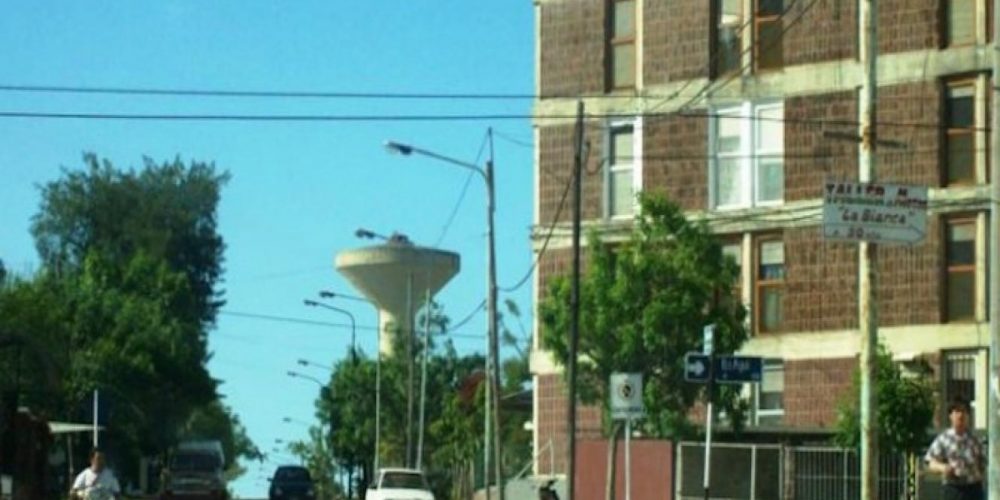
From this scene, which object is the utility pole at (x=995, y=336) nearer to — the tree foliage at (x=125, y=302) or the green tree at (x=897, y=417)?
the green tree at (x=897, y=417)

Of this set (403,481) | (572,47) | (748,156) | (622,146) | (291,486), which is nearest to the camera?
(748,156)

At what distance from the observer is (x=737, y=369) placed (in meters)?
32.2

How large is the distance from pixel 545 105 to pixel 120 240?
52997 mm

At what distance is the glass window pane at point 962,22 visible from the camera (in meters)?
50.0

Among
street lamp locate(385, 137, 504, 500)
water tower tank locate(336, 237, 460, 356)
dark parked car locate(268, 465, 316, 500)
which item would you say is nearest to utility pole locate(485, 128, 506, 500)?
street lamp locate(385, 137, 504, 500)

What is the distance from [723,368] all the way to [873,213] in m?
7.20

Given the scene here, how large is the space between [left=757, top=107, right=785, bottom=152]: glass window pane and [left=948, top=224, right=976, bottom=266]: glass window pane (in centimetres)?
503

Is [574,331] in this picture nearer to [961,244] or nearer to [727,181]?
[961,244]

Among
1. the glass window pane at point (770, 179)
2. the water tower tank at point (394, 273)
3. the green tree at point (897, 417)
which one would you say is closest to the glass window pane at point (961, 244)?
the glass window pane at point (770, 179)

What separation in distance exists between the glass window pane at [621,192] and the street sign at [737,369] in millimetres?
23560

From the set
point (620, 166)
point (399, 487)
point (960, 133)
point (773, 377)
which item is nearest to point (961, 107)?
point (960, 133)

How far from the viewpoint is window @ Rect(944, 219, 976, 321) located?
50.0 meters

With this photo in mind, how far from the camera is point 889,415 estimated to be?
42.0 m

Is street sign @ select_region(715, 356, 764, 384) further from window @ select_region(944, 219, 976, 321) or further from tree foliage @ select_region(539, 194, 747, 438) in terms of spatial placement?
window @ select_region(944, 219, 976, 321)
